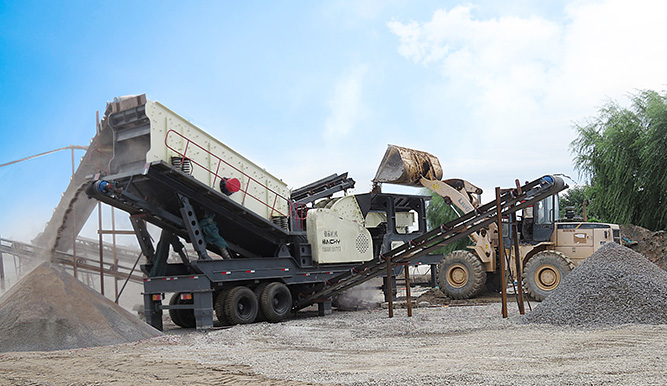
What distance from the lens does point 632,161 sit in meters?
27.1

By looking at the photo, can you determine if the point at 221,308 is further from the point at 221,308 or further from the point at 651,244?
the point at 651,244

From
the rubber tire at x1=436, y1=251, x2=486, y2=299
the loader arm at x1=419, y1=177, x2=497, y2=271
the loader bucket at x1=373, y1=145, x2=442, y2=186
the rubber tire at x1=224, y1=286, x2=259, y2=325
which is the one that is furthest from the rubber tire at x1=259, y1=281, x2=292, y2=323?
the loader arm at x1=419, y1=177, x2=497, y2=271

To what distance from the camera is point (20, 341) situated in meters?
9.87

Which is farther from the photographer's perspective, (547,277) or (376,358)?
(547,277)

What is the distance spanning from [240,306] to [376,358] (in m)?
6.22

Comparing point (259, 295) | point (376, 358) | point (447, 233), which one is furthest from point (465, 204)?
point (376, 358)

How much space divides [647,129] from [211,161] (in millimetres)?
20883

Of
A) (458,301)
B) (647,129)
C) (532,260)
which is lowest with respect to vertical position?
(458,301)

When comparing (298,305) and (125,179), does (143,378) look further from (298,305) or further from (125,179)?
(298,305)

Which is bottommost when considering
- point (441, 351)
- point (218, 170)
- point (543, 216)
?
point (441, 351)

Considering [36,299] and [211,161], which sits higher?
[211,161]

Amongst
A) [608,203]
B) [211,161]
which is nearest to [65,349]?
[211,161]

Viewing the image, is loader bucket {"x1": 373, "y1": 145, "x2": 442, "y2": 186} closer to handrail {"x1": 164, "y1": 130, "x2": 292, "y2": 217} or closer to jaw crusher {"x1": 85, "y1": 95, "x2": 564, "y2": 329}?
jaw crusher {"x1": 85, "y1": 95, "x2": 564, "y2": 329}

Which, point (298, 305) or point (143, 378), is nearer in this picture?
point (143, 378)
